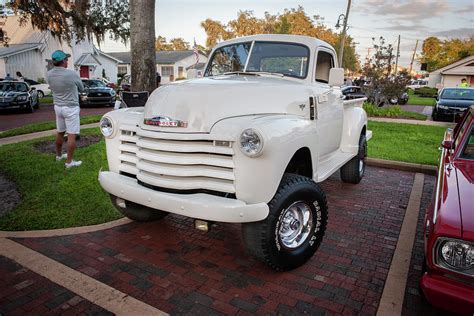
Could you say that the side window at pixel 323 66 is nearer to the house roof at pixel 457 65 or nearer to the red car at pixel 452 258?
the red car at pixel 452 258

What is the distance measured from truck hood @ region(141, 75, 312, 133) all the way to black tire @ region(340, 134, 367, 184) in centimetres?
247

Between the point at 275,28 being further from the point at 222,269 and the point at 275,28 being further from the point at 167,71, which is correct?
the point at 222,269

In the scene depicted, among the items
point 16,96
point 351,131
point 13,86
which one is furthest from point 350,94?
point 13,86

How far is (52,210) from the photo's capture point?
14.9 ft

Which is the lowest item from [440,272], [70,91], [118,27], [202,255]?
[202,255]

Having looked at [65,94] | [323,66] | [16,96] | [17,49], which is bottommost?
[16,96]

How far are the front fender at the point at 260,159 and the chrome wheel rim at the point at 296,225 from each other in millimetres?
438

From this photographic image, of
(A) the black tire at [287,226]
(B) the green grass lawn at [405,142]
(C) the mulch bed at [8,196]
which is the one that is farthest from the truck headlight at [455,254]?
(B) the green grass lawn at [405,142]

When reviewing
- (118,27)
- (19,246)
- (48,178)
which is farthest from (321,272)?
(118,27)

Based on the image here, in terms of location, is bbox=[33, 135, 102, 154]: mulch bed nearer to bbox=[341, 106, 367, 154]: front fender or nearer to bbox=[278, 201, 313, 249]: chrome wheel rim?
bbox=[341, 106, 367, 154]: front fender

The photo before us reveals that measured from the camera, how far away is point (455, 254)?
240 cm

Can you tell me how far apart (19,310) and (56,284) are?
0.36m

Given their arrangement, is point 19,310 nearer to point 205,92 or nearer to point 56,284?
point 56,284

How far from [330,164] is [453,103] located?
44.4 ft
